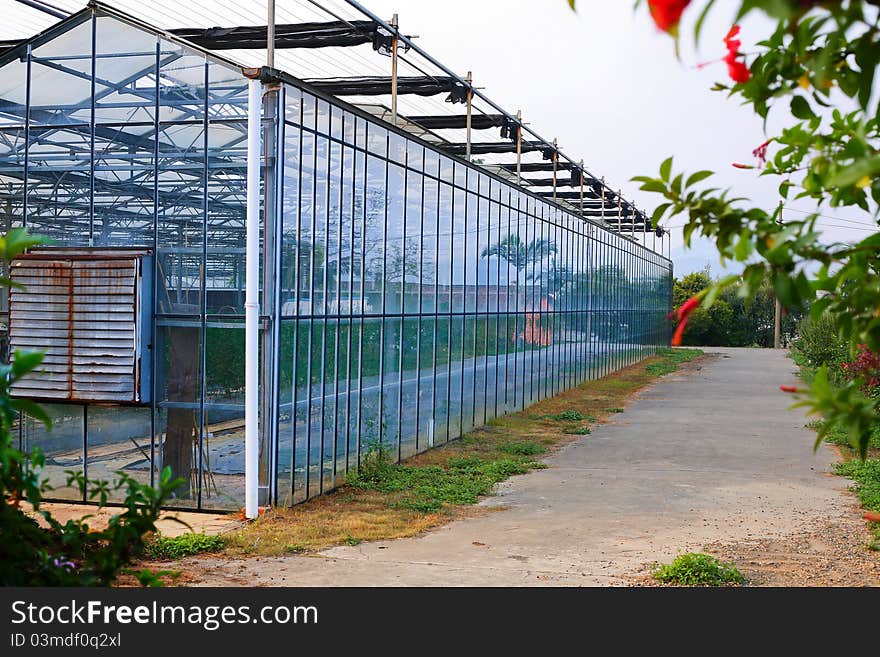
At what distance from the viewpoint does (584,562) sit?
23.1 ft

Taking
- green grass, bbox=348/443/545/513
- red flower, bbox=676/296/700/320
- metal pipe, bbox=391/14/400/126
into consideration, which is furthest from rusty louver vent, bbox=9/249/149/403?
red flower, bbox=676/296/700/320

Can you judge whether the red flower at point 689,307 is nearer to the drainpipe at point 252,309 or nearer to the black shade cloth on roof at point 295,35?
the drainpipe at point 252,309

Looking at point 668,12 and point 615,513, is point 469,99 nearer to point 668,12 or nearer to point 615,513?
point 615,513

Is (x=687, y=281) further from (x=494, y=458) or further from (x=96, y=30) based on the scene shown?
(x=96, y=30)

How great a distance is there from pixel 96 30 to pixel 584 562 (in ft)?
21.4

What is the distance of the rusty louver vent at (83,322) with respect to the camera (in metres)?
8.74

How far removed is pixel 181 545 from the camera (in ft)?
23.5

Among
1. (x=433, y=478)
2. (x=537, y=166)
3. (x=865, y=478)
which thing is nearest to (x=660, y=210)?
(x=433, y=478)

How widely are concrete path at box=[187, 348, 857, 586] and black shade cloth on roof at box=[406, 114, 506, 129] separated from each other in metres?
5.22

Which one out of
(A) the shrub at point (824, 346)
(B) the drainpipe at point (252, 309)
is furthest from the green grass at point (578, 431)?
(B) the drainpipe at point (252, 309)

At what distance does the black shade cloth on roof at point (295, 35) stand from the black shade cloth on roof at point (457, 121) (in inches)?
179

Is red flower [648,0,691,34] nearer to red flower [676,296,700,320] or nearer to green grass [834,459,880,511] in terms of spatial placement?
red flower [676,296,700,320]

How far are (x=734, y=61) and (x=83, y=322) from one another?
8237 mm

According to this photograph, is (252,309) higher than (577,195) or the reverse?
the reverse
